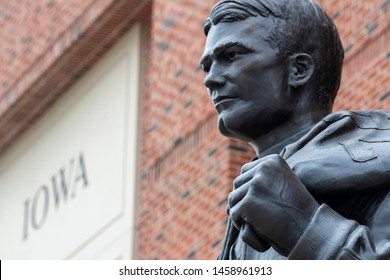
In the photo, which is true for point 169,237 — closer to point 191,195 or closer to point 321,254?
point 191,195

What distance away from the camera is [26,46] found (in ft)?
65.0

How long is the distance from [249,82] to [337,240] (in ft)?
2.20

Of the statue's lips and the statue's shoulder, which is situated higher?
the statue's lips

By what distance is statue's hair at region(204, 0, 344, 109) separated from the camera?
553 centimetres

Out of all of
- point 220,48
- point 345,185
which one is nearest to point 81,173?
point 220,48

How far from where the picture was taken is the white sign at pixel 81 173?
17719 millimetres

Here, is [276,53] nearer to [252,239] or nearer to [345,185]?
[345,185]

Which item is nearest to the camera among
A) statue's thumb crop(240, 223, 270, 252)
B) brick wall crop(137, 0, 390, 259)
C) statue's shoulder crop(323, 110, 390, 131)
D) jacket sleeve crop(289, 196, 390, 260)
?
jacket sleeve crop(289, 196, 390, 260)

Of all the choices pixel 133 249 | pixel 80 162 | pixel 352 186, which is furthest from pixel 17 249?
pixel 352 186

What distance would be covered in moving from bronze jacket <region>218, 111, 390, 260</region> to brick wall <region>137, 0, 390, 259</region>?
26.7 ft

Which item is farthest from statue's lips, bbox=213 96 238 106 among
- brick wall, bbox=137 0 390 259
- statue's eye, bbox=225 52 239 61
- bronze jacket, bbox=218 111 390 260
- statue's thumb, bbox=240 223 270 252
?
brick wall, bbox=137 0 390 259

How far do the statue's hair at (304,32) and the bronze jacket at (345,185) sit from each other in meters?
0.18

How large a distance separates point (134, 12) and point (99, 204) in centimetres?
197

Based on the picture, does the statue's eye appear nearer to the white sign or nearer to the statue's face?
the statue's face
